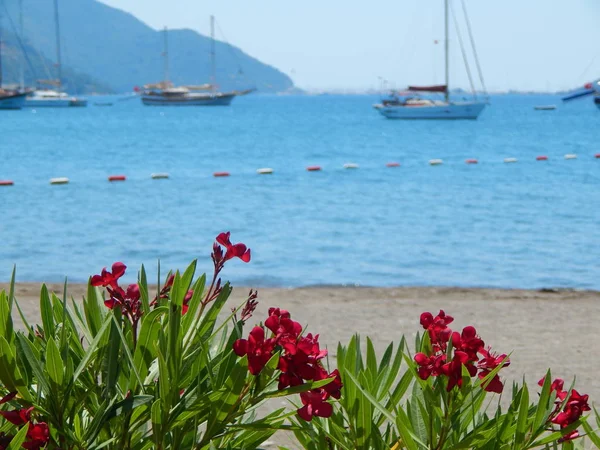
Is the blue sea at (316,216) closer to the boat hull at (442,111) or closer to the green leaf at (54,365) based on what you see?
the green leaf at (54,365)

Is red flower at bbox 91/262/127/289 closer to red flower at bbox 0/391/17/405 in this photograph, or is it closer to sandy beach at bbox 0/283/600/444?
red flower at bbox 0/391/17/405

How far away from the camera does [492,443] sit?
1.97 meters

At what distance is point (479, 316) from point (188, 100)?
101 metres

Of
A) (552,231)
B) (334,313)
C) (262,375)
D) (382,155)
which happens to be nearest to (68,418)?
(262,375)

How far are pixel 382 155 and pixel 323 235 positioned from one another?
2174 centimetres

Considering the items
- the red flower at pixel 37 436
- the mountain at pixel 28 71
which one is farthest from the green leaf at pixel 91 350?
the mountain at pixel 28 71

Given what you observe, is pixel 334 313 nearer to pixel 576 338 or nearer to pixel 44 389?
pixel 576 338

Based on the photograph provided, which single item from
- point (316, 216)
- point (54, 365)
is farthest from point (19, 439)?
point (316, 216)

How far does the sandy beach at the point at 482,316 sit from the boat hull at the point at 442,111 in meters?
53.4

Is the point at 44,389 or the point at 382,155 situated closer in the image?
the point at 44,389

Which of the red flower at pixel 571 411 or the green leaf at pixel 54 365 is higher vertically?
the green leaf at pixel 54 365

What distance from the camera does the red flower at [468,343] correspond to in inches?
70.0

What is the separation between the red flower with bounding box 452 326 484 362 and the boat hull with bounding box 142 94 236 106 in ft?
348

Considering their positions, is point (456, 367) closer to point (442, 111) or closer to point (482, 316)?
point (482, 316)
